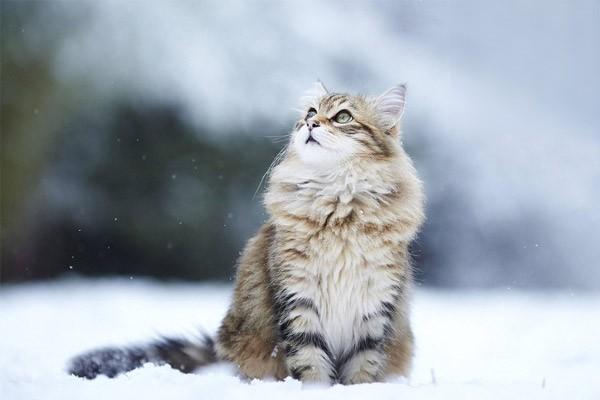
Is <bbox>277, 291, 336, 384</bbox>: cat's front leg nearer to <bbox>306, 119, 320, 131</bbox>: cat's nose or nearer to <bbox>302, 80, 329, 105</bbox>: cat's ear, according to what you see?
<bbox>306, 119, 320, 131</bbox>: cat's nose

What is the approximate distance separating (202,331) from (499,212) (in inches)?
137

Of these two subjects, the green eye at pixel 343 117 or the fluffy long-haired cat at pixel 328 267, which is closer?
the fluffy long-haired cat at pixel 328 267

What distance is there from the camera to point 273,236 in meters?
3.00

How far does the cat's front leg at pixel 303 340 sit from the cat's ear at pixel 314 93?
1.04 m

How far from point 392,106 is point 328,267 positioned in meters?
0.88

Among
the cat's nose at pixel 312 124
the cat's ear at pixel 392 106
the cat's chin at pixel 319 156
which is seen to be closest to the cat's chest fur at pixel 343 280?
the cat's chin at pixel 319 156

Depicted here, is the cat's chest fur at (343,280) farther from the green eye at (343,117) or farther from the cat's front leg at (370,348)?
the green eye at (343,117)

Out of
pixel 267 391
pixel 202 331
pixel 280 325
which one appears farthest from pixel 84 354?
pixel 267 391

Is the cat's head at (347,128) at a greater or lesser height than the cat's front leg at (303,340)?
greater

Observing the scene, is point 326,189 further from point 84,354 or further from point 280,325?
point 84,354

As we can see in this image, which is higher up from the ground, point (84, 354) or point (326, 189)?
point (326, 189)

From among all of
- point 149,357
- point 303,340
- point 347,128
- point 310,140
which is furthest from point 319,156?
point 149,357

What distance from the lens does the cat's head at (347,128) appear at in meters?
2.90

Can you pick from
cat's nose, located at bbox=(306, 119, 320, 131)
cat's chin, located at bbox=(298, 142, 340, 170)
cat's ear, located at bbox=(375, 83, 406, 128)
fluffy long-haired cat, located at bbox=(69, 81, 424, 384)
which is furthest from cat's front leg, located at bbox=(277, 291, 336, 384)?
cat's ear, located at bbox=(375, 83, 406, 128)
